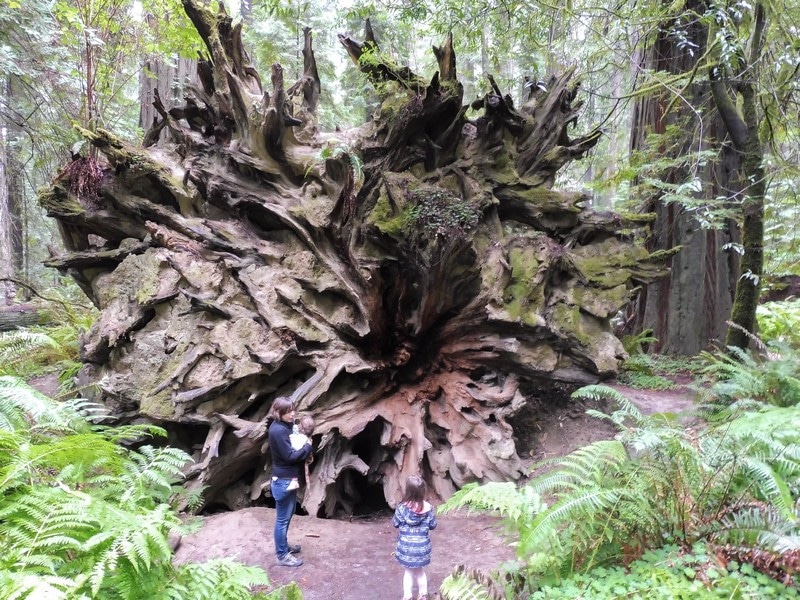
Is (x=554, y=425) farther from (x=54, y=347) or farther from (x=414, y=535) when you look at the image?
(x=54, y=347)

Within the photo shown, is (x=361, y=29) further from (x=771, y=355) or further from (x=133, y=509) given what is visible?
(x=133, y=509)

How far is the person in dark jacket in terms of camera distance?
4.19 meters

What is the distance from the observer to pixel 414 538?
352 cm

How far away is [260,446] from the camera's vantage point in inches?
223

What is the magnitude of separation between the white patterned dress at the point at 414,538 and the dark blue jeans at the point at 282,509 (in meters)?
1.16

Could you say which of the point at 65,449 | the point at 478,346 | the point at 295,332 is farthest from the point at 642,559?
the point at 295,332

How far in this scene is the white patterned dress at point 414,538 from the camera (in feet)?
11.5

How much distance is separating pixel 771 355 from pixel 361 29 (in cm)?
1673

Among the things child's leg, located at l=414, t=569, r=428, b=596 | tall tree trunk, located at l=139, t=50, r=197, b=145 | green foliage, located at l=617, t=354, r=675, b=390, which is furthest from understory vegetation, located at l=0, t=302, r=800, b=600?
tall tree trunk, located at l=139, t=50, r=197, b=145

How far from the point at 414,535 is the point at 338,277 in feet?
12.7

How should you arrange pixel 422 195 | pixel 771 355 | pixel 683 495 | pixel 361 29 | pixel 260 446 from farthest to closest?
pixel 361 29 < pixel 422 195 < pixel 771 355 < pixel 260 446 < pixel 683 495

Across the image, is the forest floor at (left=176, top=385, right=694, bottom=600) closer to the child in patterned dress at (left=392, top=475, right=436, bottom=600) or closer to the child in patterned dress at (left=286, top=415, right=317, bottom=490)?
the child in patterned dress at (left=392, top=475, right=436, bottom=600)

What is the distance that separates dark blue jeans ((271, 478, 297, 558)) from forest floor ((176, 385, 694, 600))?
202 mm

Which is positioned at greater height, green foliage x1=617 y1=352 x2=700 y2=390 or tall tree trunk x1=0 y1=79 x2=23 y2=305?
tall tree trunk x1=0 y1=79 x2=23 y2=305
